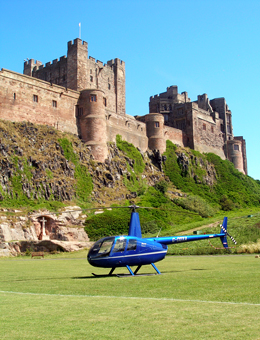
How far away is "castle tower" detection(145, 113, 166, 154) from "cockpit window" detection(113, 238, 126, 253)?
→ 43.8 metres

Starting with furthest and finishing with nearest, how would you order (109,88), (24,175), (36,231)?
(109,88), (24,175), (36,231)

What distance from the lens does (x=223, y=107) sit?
74125 millimetres

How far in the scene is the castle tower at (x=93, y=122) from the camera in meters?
44.9

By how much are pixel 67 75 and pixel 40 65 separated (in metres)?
7.59

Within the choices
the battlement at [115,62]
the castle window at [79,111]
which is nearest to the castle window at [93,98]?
the castle window at [79,111]

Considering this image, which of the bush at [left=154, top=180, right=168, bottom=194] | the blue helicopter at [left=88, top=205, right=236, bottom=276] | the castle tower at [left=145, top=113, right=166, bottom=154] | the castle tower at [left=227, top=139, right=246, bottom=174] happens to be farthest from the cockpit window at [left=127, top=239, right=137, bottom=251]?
the castle tower at [left=227, top=139, right=246, bottom=174]

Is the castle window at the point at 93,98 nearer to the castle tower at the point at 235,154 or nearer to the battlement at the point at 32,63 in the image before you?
the battlement at the point at 32,63

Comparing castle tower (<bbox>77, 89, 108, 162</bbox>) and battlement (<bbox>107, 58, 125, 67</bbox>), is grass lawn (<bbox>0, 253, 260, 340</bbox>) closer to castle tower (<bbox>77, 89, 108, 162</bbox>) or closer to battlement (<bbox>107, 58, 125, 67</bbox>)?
castle tower (<bbox>77, 89, 108, 162</bbox>)

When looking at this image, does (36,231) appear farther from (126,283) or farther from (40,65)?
(40,65)

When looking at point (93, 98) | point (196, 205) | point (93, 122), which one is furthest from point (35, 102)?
point (196, 205)

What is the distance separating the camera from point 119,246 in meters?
12.7

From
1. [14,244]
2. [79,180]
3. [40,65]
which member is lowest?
[14,244]

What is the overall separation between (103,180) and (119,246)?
1249 inches

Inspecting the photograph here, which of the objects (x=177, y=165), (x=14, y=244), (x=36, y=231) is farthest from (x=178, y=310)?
(x=177, y=165)
